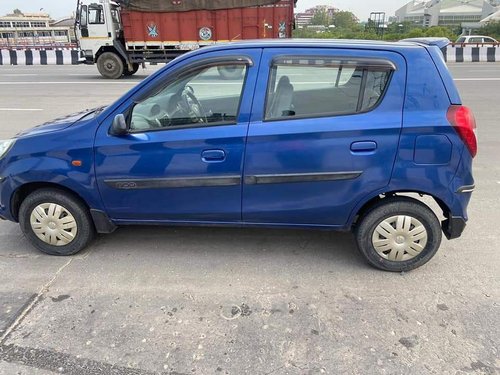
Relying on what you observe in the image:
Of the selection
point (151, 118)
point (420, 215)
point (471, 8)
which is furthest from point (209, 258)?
point (471, 8)

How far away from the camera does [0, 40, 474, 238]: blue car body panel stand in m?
2.77

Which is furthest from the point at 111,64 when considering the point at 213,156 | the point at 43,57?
the point at 213,156

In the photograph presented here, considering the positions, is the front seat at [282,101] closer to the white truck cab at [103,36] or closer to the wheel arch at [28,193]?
the wheel arch at [28,193]

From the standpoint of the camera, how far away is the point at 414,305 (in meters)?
2.70

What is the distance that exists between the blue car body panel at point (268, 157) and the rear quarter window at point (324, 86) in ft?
0.16

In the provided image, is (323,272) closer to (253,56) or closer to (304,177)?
(304,177)

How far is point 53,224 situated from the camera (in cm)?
325

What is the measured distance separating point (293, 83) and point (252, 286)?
1493 millimetres

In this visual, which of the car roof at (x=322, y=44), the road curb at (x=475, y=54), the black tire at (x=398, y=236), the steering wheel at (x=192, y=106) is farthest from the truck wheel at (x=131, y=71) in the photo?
the road curb at (x=475, y=54)

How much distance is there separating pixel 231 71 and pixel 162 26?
1406cm

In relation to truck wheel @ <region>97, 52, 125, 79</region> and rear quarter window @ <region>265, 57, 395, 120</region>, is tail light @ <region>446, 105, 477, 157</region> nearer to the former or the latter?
rear quarter window @ <region>265, 57, 395, 120</region>

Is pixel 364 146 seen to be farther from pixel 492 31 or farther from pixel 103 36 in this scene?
pixel 492 31

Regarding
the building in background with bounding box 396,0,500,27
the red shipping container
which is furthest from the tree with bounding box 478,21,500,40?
the building in background with bounding box 396,0,500,27

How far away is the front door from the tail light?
136 centimetres
